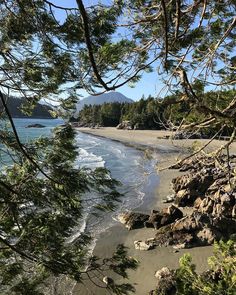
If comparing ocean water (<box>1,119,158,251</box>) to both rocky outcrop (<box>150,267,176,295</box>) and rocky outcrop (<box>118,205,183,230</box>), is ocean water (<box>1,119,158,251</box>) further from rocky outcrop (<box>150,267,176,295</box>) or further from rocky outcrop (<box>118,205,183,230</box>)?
rocky outcrop (<box>150,267,176,295</box>)

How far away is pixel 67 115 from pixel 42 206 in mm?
1378

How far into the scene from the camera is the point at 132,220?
1688 centimetres

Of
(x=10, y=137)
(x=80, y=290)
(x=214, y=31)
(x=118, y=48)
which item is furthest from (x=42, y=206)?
(x=80, y=290)

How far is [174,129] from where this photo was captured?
400 cm

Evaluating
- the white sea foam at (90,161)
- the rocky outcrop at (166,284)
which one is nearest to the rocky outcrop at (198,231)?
the rocky outcrop at (166,284)

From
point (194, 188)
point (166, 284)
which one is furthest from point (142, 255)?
point (194, 188)

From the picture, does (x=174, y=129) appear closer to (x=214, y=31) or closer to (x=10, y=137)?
(x=214, y=31)

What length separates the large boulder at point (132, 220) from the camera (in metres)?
16.6

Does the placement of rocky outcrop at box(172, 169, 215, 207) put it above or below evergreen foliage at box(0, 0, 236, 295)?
below

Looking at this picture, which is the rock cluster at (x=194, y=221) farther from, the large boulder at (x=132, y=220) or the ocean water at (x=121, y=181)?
the ocean water at (x=121, y=181)

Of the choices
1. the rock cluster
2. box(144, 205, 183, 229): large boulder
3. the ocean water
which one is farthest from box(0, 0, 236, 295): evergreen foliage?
box(144, 205, 183, 229): large boulder

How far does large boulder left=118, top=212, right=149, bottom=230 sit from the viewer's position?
54.5 ft

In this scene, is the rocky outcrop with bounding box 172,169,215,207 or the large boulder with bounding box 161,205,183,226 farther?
the rocky outcrop with bounding box 172,169,215,207

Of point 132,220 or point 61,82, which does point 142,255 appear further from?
point 61,82
